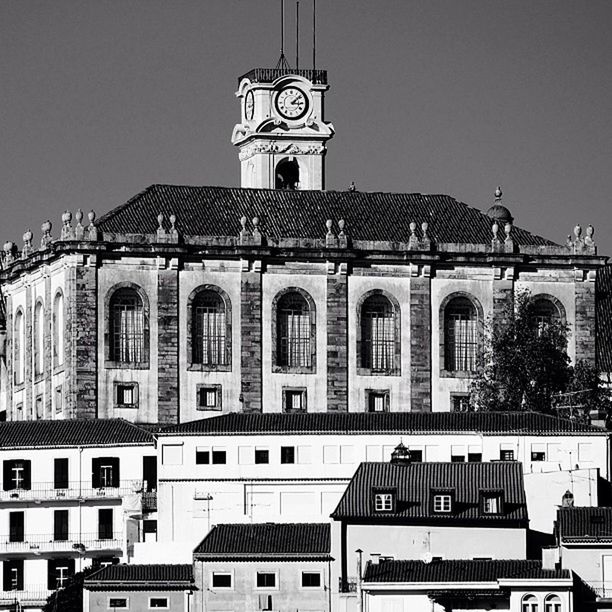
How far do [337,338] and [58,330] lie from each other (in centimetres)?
1455

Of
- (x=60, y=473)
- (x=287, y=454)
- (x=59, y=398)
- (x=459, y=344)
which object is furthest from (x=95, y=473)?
(x=459, y=344)

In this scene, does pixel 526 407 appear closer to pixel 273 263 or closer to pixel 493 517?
pixel 273 263

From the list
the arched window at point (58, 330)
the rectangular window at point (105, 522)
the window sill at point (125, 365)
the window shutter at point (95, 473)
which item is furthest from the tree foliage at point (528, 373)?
the rectangular window at point (105, 522)

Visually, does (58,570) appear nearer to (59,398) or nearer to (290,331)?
(59,398)

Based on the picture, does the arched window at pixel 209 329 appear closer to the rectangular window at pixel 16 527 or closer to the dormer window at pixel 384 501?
the rectangular window at pixel 16 527

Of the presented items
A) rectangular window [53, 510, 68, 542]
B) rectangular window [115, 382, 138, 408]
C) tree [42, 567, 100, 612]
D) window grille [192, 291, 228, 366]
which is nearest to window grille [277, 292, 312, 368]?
window grille [192, 291, 228, 366]

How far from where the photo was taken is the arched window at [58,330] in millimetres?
195625

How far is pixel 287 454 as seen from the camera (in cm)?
16750

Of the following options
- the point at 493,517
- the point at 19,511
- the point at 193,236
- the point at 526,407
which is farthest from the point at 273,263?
the point at 493,517

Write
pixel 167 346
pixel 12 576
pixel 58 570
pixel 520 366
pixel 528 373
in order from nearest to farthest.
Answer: pixel 58 570 → pixel 12 576 → pixel 528 373 → pixel 520 366 → pixel 167 346

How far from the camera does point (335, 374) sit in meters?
196

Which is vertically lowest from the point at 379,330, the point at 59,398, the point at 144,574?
the point at 144,574

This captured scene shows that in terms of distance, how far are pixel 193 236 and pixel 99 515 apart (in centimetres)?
3004

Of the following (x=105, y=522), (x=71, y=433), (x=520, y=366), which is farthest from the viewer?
(x=520, y=366)
